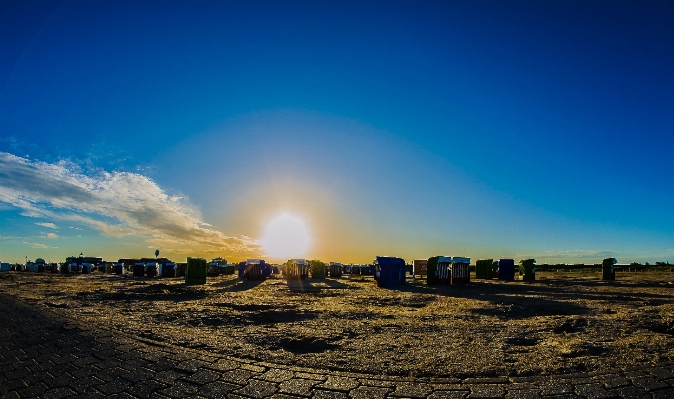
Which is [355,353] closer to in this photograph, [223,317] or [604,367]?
[604,367]

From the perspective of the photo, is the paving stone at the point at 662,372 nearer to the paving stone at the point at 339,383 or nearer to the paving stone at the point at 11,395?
the paving stone at the point at 339,383

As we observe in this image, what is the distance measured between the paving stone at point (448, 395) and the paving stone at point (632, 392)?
6.67 ft

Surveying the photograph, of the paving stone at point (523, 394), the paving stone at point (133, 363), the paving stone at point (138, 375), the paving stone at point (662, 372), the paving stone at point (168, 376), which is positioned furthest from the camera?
the paving stone at point (133, 363)

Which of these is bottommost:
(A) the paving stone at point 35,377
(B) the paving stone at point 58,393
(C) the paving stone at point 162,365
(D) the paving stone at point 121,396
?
(A) the paving stone at point 35,377

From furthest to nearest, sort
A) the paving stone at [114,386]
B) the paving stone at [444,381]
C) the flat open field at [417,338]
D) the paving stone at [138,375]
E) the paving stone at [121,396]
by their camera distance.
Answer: the flat open field at [417,338], the paving stone at [138,375], the paving stone at [444,381], the paving stone at [114,386], the paving stone at [121,396]

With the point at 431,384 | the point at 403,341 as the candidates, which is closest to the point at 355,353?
the point at 403,341

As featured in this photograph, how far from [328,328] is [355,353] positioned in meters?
3.31

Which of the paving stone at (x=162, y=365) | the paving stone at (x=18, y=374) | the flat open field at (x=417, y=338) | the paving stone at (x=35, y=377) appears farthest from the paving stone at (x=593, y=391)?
the paving stone at (x=18, y=374)

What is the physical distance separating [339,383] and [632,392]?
4.11 metres

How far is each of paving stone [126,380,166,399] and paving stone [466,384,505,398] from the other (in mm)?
4616

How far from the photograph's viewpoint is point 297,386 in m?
5.62

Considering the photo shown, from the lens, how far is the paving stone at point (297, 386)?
212 inches

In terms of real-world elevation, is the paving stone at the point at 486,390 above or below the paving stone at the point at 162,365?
above

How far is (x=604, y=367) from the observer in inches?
247
